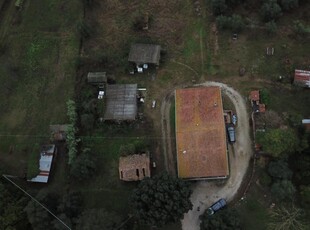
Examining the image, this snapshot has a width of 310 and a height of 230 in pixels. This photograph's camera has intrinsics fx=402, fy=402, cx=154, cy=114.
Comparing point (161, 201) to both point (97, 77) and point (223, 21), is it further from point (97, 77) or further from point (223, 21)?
point (223, 21)

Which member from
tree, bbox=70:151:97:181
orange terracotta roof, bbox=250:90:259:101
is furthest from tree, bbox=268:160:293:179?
tree, bbox=70:151:97:181

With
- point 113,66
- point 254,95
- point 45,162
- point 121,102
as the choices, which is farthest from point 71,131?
point 254,95

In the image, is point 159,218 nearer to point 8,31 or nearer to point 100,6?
point 100,6

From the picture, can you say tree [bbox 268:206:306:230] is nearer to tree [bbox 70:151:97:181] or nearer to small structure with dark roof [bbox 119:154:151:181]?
small structure with dark roof [bbox 119:154:151:181]

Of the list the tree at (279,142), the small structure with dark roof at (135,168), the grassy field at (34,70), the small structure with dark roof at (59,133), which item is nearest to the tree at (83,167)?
the small structure with dark roof at (135,168)

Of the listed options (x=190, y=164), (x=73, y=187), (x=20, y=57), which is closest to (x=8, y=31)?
(x=20, y=57)

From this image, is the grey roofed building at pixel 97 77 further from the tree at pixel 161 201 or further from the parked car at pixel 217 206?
the parked car at pixel 217 206

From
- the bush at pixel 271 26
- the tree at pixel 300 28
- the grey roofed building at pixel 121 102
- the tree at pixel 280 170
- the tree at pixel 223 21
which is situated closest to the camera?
the tree at pixel 280 170
